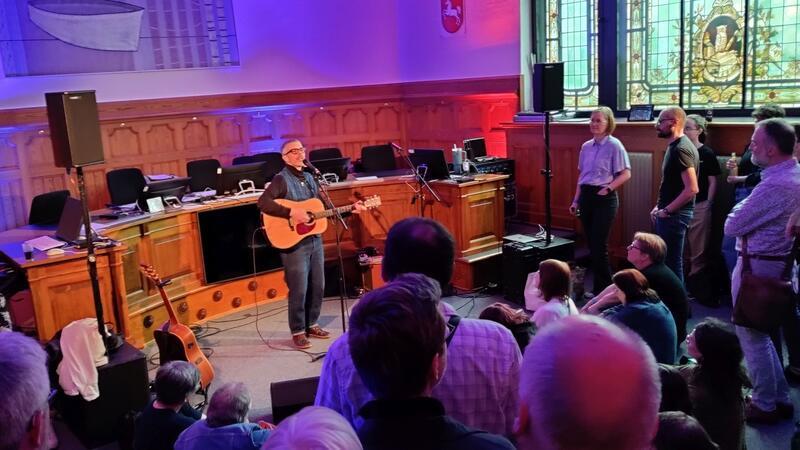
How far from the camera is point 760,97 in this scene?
6645 mm

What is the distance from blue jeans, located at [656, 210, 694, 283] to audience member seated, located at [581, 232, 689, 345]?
138 cm

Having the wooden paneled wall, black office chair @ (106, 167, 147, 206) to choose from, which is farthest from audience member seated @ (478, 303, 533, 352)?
the wooden paneled wall

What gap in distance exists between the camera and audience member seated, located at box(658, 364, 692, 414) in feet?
8.87

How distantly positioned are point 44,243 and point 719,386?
4.54 m

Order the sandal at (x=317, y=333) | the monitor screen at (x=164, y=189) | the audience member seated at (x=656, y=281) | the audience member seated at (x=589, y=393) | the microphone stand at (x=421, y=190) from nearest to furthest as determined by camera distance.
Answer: the audience member seated at (x=589, y=393)
the audience member seated at (x=656, y=281)
the sandal at (x=317, y=333)
the monitor screen at (x=164, y=189)
the microphone stand at (x=421, y=190)

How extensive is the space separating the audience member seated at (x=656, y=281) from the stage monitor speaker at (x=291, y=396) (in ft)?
5.74

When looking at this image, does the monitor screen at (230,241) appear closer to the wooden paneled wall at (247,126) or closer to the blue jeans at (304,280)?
the blue jeans at (304,280)

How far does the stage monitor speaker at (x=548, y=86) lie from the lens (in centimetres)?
650

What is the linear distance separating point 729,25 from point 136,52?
22.1 feet

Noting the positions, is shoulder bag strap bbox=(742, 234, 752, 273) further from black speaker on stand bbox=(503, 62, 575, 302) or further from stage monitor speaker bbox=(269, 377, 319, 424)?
stage monitor speaker bbox=(269, 377, 319, 424)

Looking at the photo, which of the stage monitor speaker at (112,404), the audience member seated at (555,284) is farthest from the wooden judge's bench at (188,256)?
the audience member seated at (555,284)

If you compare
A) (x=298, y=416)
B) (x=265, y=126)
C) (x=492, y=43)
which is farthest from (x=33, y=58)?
(x=298, y=416)

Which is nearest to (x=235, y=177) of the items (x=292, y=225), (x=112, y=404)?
(x=292, y=225)

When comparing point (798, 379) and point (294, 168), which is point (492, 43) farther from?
point (798, 379)
